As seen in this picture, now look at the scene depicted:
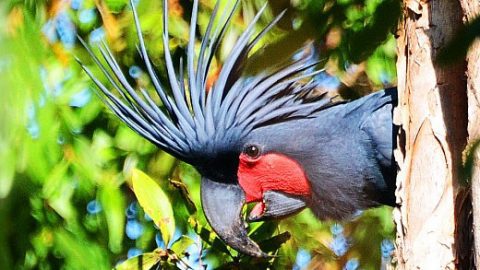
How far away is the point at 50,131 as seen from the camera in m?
1.57

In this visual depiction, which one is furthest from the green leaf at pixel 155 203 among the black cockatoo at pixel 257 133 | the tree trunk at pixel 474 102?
the tree trunk at pixel 474 102

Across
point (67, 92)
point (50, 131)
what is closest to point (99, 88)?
point (67, 92)

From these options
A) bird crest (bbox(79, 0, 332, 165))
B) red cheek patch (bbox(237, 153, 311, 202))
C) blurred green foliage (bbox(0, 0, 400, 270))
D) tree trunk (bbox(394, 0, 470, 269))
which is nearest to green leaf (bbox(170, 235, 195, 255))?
blurred green foliage (bbox(0, 0, 400, 270))

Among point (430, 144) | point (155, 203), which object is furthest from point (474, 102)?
point (155, 203)

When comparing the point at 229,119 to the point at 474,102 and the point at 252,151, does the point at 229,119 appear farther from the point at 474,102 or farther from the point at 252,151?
the point at 474,102

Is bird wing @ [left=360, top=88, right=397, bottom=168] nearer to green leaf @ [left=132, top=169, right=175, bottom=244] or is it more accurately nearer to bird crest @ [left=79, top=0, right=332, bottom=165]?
bird crest @ [left=79, top=0, right=332, bottom=165]

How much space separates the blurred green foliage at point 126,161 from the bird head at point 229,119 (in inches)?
1.6

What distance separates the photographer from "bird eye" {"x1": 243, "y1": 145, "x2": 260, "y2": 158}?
199cm

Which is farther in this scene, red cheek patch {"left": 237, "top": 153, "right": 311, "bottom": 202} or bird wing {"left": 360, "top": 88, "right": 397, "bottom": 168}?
red cheek patch {"left": 237, "top": 153, "right": 311, "bottom": 202}

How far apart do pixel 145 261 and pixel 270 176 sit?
54cm

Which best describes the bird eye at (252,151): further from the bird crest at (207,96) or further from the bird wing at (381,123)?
the bird wing at (381,123)

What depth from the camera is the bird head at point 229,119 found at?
1765 mm

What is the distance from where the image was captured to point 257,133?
6.61 feet

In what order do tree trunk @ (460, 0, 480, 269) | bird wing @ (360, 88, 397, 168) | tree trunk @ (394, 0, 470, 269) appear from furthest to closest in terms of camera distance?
bird wing @ (360, 88, 397, 168), tree trunk @ (394, 0, 470, 269), tree trunk @ (460, 0, 480, 269)
